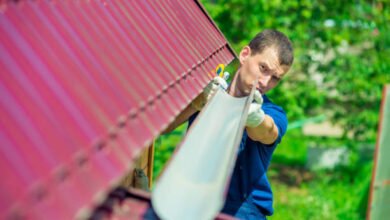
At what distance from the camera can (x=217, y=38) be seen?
3902mm

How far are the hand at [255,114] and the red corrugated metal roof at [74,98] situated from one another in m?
0.50

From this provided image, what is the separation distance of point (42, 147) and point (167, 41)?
1397 millimetres

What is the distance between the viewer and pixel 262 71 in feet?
11.2

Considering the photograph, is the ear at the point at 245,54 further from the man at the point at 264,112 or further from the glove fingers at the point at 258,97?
the glove fingers at the point at 258,97

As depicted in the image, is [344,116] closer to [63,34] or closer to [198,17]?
[198,17]

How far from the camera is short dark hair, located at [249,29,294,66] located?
137 inches

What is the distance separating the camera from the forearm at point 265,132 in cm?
318

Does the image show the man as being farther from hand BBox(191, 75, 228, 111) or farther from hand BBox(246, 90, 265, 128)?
hand BBox(246, 90, 265, 128)

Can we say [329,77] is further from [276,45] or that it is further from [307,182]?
[276,45]

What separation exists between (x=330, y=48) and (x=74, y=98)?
9168 mm

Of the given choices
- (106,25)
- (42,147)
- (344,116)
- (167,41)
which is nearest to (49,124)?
(42,147)

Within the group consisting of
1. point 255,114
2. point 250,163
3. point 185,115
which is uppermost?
point 185,115

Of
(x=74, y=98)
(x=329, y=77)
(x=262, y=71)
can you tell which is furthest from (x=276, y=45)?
(x=329, y=77)

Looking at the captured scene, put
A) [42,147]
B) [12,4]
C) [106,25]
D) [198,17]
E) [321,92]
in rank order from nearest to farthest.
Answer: [42,147]
[12,4]
[106,25]
[198,17]
[321,92]
